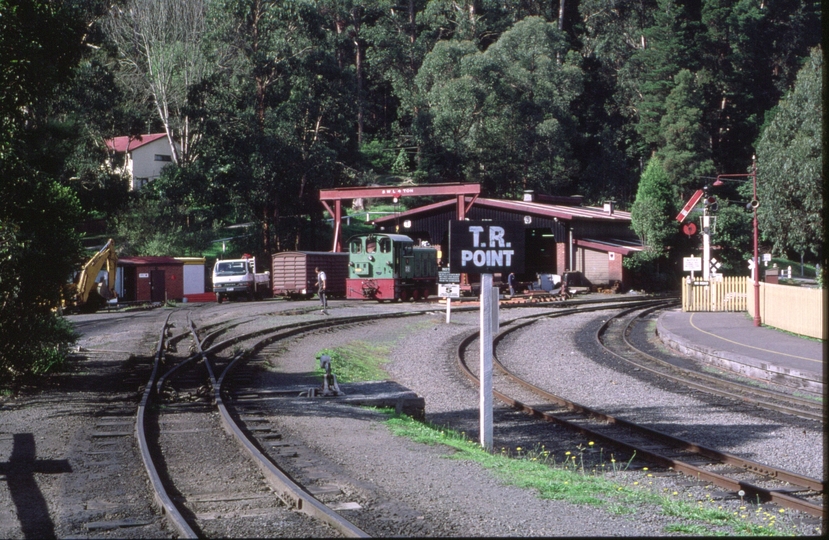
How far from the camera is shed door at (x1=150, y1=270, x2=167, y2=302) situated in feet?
134

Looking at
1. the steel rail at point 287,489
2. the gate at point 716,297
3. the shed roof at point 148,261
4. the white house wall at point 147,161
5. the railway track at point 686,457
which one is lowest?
the railway track at point 686,457

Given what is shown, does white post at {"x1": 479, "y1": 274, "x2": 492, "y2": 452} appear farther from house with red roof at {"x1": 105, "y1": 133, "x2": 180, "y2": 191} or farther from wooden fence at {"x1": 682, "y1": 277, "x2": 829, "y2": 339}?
house with red roof at {"x1": 105, "y1": 133, "x2": 180, "y2": 191}

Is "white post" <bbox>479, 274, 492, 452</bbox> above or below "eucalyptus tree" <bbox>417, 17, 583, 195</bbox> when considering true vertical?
below

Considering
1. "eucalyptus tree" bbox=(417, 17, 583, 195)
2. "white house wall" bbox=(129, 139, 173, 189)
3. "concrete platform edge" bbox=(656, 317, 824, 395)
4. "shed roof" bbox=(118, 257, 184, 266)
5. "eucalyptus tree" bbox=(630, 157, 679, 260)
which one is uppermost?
"eucalyptus tree" bbox=(417, 17, 583, 195)

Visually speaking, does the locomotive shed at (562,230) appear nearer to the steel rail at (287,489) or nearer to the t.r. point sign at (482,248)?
the t.r. point sign at (482,248)

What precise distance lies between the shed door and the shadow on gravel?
3106 cm

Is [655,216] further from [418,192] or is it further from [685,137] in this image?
[685,137]

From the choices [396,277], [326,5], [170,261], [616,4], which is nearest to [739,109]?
[616,4]

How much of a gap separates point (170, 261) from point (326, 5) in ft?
128

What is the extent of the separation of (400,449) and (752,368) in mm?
10905

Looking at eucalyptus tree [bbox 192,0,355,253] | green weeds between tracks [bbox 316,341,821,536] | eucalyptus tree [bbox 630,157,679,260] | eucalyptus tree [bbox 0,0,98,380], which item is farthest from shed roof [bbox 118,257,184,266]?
green weeds between tracks [bbox 316,341,821,536]

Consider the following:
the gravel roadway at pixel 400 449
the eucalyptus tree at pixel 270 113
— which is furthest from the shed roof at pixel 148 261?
the gravel roadway at pixel 400 449

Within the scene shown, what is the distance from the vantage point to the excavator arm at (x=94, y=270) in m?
24.8

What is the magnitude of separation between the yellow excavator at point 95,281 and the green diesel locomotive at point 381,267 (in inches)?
559
